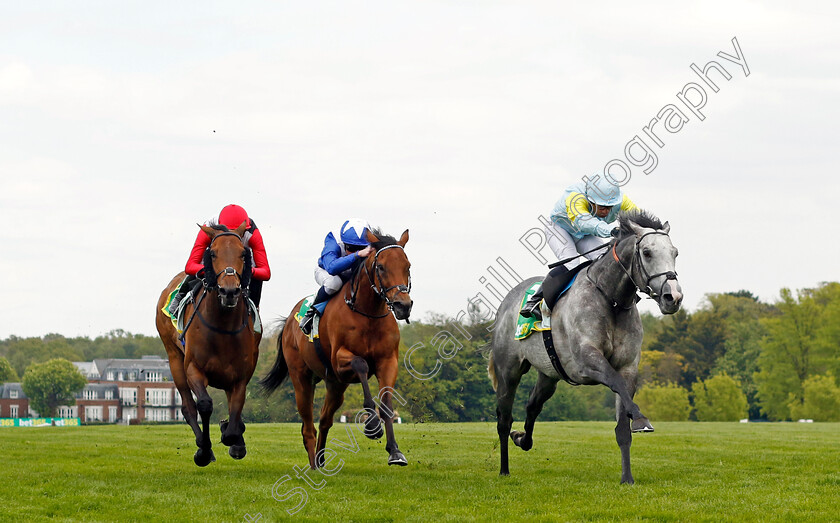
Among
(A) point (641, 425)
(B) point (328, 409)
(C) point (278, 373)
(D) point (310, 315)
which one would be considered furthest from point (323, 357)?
(A) point (641, 425)

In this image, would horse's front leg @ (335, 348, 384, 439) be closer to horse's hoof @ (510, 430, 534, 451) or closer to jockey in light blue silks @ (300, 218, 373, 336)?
jockey in light blue silks @ (300, 218, 373, 336)

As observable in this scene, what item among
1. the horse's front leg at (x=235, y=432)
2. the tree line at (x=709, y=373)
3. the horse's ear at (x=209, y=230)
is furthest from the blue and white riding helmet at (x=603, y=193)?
the tree line at (x=709, y=373)

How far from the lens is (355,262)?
1257 cm

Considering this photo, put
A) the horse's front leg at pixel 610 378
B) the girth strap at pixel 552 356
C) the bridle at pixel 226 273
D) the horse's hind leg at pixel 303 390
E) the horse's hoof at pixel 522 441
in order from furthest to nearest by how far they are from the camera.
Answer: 1. the horse's hind leg at pixel 303 390
2. the horse's hoof at pixel 522 441
3. the girth strap at pixel 552 356
4. the bridle at pixel 226 273
5. the horse's front leg at pixel 610 378

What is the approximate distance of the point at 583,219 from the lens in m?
12.0

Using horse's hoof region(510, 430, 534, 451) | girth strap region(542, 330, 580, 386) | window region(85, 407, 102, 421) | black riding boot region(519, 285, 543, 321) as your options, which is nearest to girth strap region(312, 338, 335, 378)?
horse's hoof region(510, 430, 534, 451)

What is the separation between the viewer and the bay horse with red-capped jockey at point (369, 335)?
1127 centimetres

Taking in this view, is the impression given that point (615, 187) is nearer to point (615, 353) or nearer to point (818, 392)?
point (615, 353)

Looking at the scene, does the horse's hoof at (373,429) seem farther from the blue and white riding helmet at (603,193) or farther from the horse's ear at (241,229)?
the blue and white riding helmet at (603,193)

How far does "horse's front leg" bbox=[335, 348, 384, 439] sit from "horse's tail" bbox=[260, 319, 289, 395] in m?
2.87

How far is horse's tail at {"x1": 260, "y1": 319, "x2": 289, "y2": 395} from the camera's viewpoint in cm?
1474

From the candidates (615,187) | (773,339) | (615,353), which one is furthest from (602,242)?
(773,339)

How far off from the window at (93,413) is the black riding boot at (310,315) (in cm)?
12902

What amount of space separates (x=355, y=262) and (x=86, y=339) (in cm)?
17545
